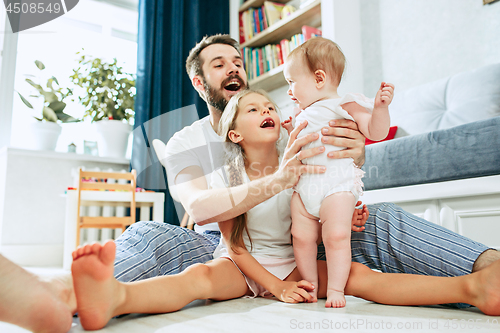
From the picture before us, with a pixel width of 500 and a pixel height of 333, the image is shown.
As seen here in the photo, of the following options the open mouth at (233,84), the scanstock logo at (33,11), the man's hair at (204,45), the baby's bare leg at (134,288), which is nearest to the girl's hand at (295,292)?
the baby's bare leg at (134,288)

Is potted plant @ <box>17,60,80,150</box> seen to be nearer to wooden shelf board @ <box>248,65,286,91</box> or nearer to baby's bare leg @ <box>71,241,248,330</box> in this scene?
wooden shelf board @ <box>248,65,286,91</box>

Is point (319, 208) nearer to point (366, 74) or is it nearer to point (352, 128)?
point (352, 128)

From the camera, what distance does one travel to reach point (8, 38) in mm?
2701

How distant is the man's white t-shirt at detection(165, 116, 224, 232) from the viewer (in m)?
1.09

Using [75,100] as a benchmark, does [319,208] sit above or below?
below

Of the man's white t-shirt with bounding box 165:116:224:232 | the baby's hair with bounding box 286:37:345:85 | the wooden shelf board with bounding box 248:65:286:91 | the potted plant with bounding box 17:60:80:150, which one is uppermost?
the wooden shelf board with bounding box 248:65:286:91

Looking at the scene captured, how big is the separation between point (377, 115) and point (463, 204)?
1.97 feet

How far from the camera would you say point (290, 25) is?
2652 millimetres

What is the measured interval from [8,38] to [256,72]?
182 cm

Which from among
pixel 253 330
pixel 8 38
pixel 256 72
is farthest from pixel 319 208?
pixel 8 38

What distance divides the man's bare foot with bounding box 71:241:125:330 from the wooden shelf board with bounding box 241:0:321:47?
225 centimetres

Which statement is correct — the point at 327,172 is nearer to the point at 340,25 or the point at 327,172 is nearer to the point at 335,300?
the point at 335,300

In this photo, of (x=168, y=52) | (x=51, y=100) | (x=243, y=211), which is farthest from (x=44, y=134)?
(x=243, y=211)

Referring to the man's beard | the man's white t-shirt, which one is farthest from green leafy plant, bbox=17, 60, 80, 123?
the man's white t-shirt
